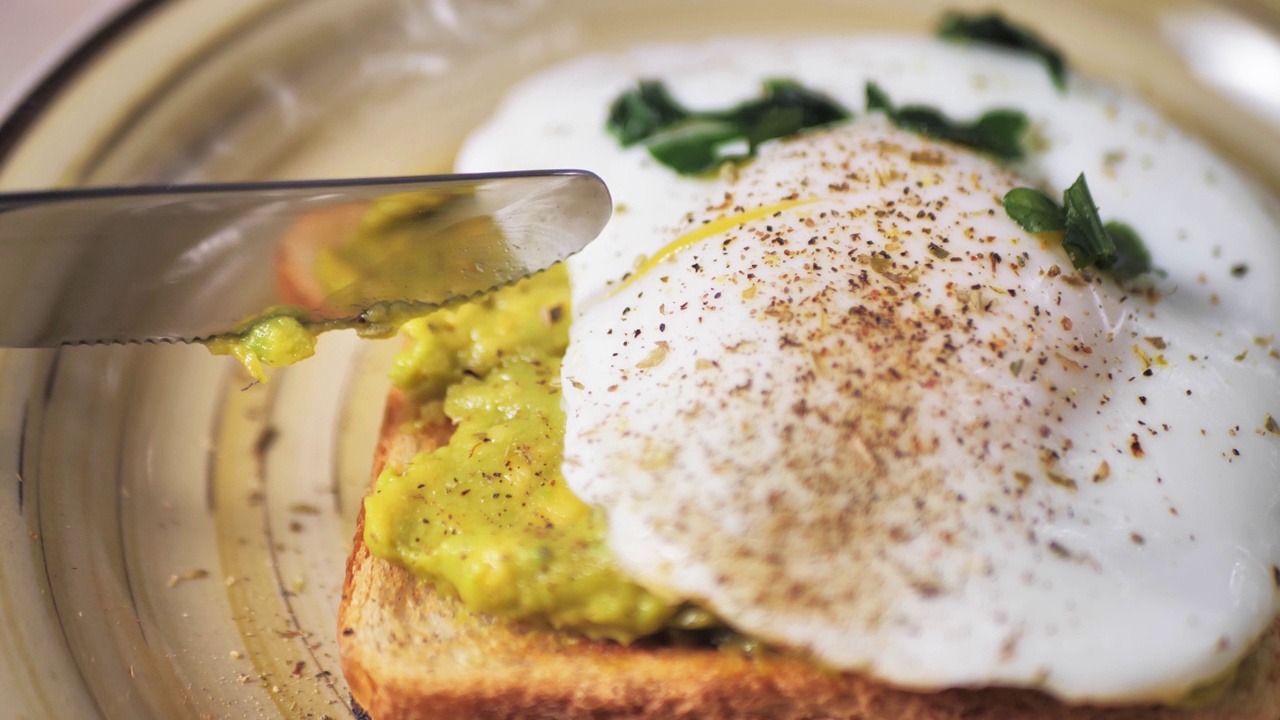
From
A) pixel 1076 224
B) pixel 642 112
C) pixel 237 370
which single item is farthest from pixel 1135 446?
pixel 237 370

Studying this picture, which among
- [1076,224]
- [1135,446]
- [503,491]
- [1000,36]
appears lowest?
[503,491]

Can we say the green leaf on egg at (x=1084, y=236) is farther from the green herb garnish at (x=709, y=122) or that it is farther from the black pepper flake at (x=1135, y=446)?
the green herb garnish at (x=709, y=122)

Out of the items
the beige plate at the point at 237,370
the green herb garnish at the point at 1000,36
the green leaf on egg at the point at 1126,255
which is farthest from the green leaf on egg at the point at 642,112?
the green leaf on egg at the point at 1126,255

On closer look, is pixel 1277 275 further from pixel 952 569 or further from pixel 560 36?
pixel 560 36

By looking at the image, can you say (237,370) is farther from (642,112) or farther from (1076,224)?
(1076,224)

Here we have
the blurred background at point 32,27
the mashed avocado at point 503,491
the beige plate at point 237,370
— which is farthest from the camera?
the blurred background at point 32,27
